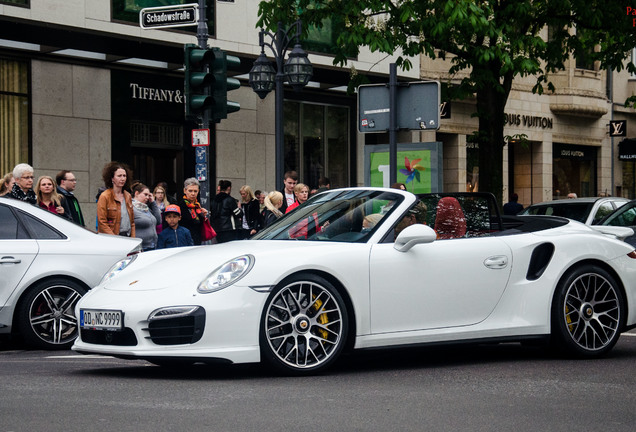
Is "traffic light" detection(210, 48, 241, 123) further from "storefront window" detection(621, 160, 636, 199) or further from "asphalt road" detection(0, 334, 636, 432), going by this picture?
"storefront window" detection(621, 160, 636, 199)

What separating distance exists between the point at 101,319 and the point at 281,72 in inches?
425

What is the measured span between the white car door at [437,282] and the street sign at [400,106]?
5141 millimetres

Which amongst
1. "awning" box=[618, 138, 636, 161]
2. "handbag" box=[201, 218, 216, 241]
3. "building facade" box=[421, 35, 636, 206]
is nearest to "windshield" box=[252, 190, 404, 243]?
"handbag" box=[201, 218, 216, 241]

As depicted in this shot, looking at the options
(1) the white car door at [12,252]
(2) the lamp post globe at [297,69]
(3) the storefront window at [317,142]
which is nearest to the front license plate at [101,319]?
(1) the white car door at [12,252]

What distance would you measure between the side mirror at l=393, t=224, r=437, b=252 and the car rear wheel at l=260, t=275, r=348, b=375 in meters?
0.64

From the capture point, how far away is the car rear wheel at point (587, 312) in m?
8.60

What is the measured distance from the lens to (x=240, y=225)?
18.6 meters

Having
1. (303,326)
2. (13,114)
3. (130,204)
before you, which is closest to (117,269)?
(303,326)

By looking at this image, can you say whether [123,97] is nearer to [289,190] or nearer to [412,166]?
[289,190]

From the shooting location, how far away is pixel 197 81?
42.9ft

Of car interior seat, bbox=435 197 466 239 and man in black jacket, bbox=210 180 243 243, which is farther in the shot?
man in black jacket, bbox=210 180 243 243

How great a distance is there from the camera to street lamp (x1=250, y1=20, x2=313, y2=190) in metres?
17.5

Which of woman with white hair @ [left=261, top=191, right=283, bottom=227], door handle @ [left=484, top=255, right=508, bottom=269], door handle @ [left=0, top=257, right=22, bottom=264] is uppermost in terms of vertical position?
woman with white hair @ [left=261, top=191, right=283, bottom=227]

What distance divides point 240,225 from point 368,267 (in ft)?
35.7
